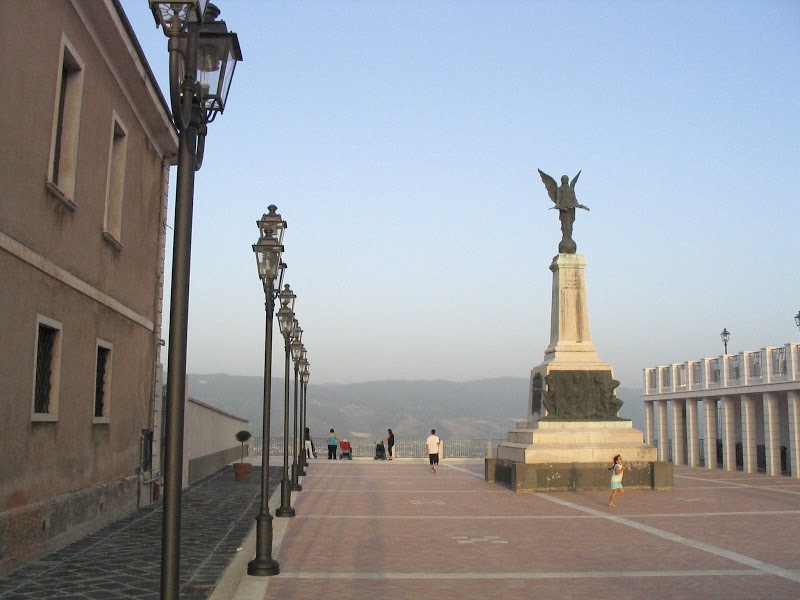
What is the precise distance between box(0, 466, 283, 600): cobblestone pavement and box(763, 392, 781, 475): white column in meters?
20.3

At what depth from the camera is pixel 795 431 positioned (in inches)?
1050

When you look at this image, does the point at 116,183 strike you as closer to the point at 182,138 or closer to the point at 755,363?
the point at 182,138

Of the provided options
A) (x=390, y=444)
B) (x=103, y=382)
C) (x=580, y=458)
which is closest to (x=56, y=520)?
(x=103, y=382)

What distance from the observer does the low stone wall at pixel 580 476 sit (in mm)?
19969

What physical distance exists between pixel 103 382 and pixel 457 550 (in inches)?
244

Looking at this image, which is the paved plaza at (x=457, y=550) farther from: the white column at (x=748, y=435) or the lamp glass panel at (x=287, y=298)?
the white column at (x=748, y=435)

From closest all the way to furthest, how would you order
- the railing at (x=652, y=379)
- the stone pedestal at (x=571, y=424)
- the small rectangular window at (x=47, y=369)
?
the small rectangular window at (x=47, y=369)
the stone pedestal at (x=571, y=424)
the railing at (x=652, y=379)

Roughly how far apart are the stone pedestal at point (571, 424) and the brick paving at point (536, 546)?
829 mm

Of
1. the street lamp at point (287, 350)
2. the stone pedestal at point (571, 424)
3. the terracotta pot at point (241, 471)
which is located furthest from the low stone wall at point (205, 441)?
the stone pedestal at point (571, 424)

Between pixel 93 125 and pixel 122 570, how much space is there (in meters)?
6.43

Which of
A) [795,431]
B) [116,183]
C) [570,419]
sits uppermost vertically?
[116,183]

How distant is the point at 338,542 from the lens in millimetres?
11688

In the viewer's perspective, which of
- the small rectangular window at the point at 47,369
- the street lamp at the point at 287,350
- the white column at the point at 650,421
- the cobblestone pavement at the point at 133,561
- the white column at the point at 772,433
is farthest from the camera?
the white column at the point at 650,421

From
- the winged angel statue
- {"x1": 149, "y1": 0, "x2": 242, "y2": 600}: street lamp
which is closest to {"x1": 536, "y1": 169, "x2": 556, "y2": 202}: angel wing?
the winged angel statue
